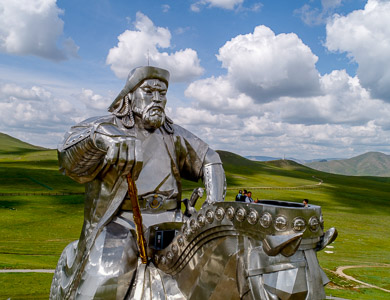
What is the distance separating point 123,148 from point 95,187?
1614mm

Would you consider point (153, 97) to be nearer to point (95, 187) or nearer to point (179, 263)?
point (95, 187)

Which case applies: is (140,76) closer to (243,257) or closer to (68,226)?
(243,257)

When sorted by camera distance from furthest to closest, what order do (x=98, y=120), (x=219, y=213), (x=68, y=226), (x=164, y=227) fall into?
(x=68, y=226)
(x=98, y=120)
(x=164, y=227)
(x=219, y=213)

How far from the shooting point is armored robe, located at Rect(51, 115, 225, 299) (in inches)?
172

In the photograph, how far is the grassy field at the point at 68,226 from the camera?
14.5 meters

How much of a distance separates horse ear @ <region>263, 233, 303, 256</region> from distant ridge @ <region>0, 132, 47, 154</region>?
115 m

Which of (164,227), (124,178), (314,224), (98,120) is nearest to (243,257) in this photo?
(314,224)

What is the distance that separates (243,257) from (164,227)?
5.70 ft

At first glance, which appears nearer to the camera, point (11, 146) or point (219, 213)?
point (219, 213)

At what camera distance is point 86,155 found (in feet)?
14.9

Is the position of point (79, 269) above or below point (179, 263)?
below

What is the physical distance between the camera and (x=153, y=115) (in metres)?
4.97

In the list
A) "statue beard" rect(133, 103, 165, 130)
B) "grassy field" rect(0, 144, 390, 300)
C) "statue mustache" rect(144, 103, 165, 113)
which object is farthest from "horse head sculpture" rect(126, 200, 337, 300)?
"grassy field" rect(0, 144, 390, 300)

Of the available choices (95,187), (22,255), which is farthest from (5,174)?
(95,187)
